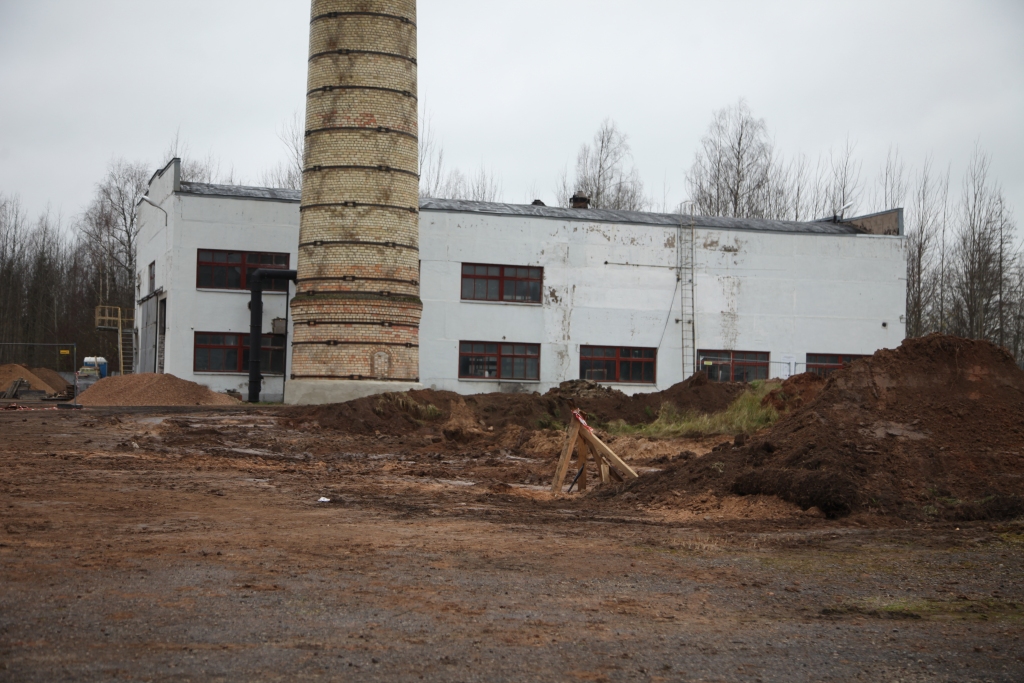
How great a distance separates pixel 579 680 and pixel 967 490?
832cm

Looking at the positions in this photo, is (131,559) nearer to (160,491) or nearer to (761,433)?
(160,491)

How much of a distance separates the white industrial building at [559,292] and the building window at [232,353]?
5 cm

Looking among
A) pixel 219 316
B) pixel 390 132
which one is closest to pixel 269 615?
pixel 390 132

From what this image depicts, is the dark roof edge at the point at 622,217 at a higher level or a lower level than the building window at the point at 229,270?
higher

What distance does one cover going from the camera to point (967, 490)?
11.4 meters

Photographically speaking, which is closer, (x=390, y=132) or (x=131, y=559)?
(x=131, y=559)

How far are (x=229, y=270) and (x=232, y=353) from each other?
8.97ft

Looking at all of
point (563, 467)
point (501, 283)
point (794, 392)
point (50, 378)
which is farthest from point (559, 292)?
point (50, 378)

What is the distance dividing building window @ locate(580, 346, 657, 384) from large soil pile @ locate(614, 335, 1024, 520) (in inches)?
843

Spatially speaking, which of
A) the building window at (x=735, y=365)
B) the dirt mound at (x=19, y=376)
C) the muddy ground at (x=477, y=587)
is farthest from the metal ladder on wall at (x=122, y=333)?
the muddy ground at (x=477, y=587)

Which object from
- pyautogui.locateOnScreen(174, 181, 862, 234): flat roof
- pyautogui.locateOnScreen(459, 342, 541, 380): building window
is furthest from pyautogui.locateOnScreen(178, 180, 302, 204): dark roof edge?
pyautogui.locateOnScreen(459, 342, 541, 380): building window

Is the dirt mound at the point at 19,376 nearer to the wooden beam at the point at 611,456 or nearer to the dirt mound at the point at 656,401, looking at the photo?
the dirt mound at the point at 656,401

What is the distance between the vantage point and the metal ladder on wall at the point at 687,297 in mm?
36156

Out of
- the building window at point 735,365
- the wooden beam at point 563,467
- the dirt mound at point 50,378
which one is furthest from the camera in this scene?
the dirt mound at point 50,378
